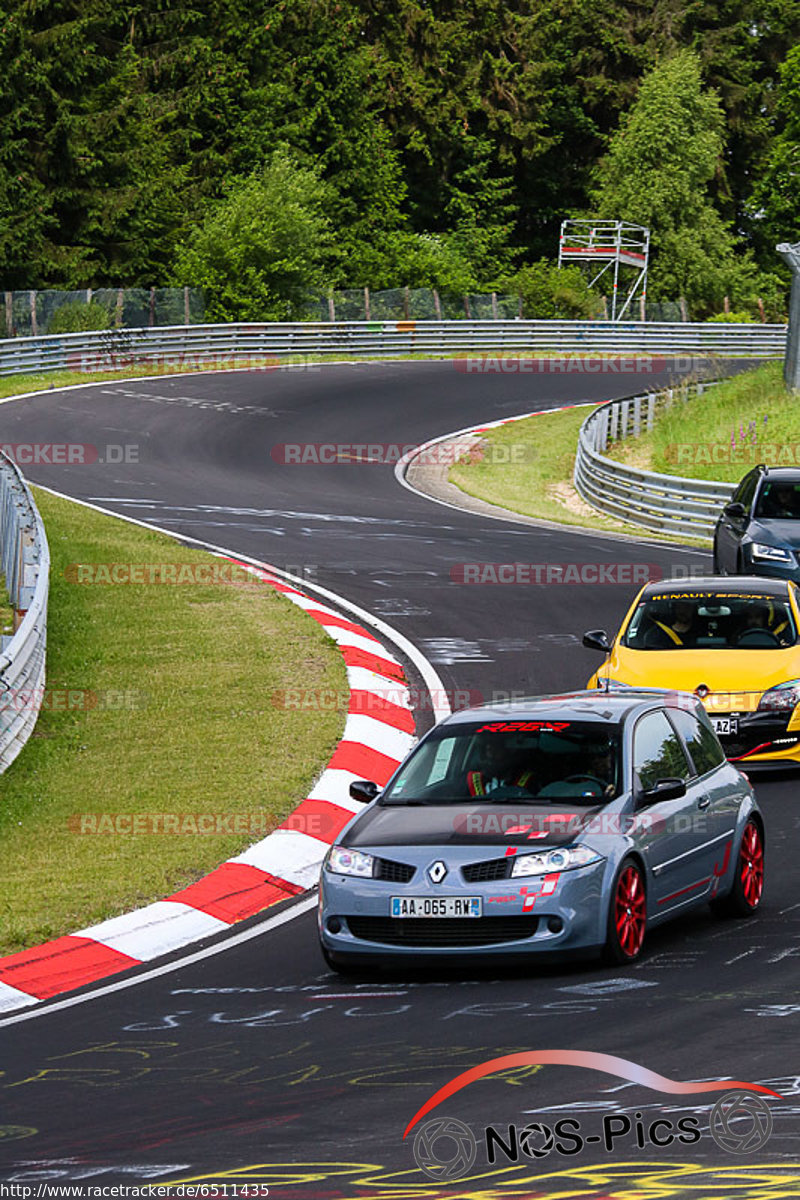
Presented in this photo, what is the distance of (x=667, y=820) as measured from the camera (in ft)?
33.7

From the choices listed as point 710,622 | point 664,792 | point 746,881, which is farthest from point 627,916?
point 710,622

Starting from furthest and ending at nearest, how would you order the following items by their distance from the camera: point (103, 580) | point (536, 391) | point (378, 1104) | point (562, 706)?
1. point (536, 391)
2. point (103, 580)
3. point (562, 706)
4. point (378, 1104)

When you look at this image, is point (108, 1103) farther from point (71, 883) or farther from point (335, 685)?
point (335, 685)

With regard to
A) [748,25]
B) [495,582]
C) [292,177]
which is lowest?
[495,582]

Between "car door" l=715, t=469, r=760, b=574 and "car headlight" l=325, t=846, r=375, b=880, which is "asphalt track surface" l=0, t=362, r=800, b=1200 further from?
"car door" l=715, t=469, r=760, b=574

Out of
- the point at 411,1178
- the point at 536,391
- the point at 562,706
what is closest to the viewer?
the point at 411,1178

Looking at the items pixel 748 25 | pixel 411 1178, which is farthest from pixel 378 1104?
pixel 748 25

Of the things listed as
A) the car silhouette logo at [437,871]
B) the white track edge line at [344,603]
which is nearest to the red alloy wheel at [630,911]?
the car silhouette logo at [437,871]

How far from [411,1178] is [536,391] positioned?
48.7m

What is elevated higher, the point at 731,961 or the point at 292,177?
the point at 292,177

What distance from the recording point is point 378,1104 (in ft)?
23.0

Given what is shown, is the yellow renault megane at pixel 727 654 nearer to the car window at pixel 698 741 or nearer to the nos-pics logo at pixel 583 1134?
the car window at pixel 698 741

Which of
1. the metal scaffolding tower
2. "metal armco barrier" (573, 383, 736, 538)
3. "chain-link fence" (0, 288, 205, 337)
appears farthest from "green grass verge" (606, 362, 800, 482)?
the metal scaffolding tower

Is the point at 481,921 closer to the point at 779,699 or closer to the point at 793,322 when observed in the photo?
the point at 779,699
